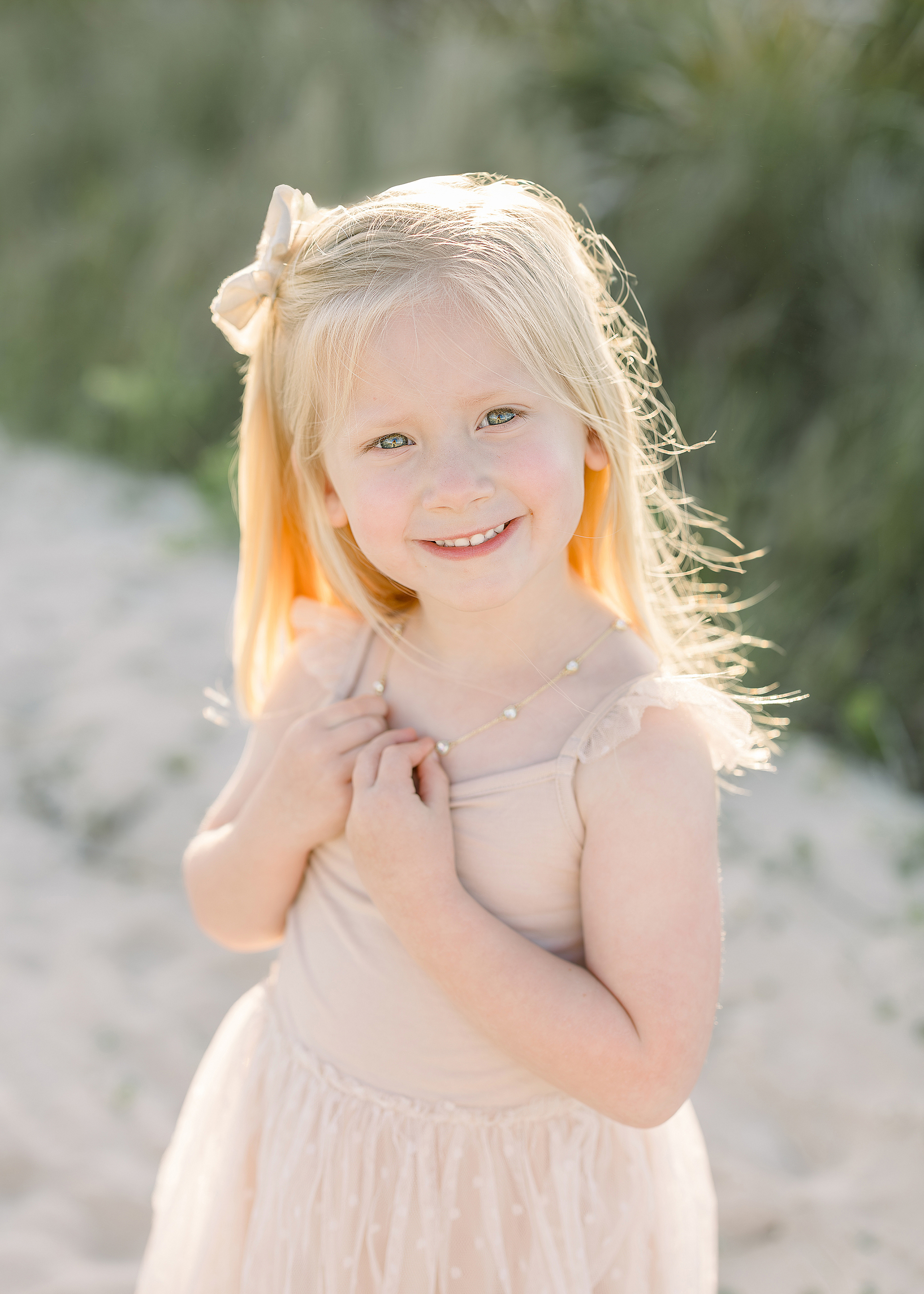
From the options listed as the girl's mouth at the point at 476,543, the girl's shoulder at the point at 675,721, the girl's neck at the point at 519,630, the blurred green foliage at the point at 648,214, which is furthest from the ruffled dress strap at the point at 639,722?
the blurred green foliage at the point at 648,214

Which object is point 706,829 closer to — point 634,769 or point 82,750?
point 634,769

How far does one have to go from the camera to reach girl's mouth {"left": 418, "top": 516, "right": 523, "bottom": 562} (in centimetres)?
117

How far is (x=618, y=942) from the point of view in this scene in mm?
1146

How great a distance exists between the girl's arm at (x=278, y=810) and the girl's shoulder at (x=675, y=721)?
0.81 feet

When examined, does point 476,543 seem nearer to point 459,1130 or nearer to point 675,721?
point 675,721

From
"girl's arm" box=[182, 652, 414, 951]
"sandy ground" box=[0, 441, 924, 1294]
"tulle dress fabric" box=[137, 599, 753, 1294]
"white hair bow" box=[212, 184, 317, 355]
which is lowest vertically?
"sandy ground" box=[0, 441, 924, 1294]

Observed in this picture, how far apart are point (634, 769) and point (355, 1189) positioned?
613 mm

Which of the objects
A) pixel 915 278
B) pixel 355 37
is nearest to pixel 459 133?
pixel 355 37

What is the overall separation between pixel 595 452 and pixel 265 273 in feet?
1.48

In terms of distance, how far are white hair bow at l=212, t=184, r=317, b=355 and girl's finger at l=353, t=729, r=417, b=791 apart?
50cm

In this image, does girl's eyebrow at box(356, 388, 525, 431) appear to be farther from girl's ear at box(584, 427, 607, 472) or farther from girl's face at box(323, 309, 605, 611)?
girl's ear at box(584, 427, 607, 472)

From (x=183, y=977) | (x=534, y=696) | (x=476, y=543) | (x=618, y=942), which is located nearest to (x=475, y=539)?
(x=476, y=543)

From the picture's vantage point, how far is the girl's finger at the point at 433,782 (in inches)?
48.9

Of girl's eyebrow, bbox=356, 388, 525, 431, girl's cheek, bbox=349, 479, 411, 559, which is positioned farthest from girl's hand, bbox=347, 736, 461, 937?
girl's eyebrow, bbox=356, 388, 525, 431
